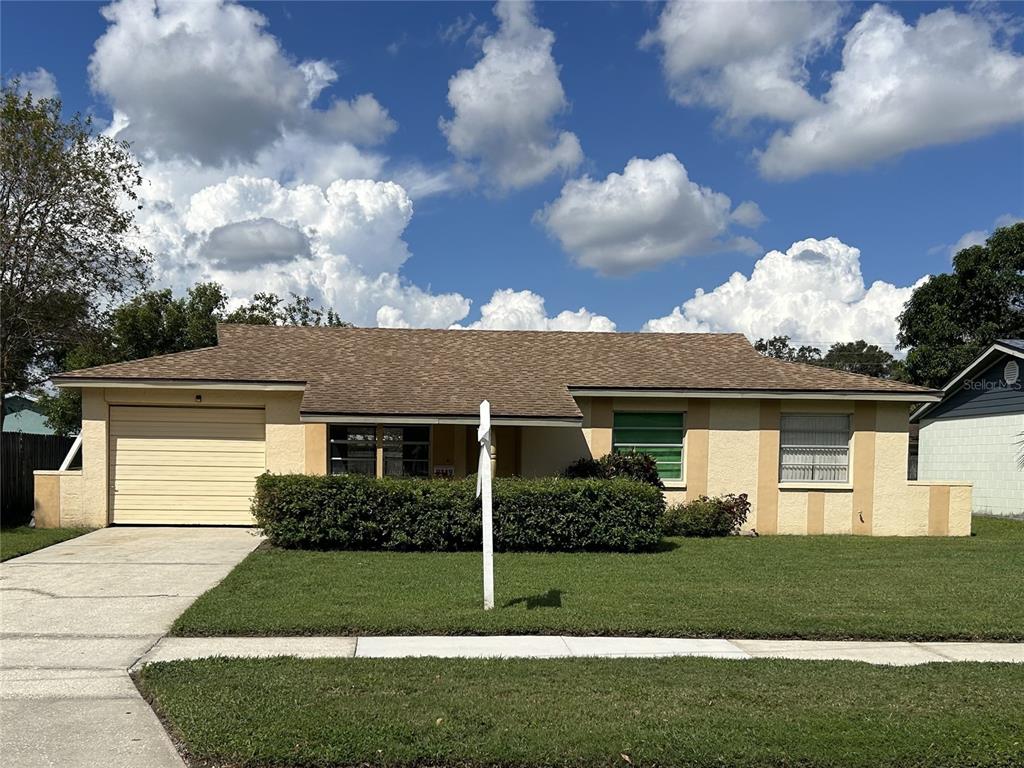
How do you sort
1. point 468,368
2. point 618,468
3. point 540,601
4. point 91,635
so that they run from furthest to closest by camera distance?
point 468,368 < point 618,468 < point 540,601 < point 91,635

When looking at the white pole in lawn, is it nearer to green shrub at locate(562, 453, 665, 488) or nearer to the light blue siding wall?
green shrub at locate(562, 453, 665, 488)

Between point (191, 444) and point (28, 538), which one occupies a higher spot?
point (191, 444)

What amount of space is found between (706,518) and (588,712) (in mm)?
10578

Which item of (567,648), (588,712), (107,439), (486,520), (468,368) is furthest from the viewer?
(468,368)

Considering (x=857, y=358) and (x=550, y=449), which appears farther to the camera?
(x=857, y=358)

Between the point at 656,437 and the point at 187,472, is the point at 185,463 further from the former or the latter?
the point at 656,437

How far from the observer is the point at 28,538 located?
13523 millimetres

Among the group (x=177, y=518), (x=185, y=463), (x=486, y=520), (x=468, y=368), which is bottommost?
(x=177, y=518)

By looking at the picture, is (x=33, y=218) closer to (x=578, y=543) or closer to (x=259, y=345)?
(x=259, y=345)

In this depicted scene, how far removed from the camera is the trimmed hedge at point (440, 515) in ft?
41.5

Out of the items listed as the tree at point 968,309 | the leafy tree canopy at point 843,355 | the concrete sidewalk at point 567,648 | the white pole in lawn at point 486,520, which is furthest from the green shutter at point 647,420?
the leafy tree canopy at point 843,355

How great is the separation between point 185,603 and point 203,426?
739 cm

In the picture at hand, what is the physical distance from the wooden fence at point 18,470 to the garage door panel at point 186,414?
2.87 meters

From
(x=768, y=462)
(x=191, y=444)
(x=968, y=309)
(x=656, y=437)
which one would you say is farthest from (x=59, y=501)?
(x=968, y=309)
